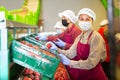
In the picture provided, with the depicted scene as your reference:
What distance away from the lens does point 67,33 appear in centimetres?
197

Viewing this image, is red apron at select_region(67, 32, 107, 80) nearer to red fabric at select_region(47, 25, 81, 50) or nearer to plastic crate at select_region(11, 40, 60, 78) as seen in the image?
red fabric at select_region(47, 25, 81, 50)

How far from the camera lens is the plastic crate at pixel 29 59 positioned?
1067 millimetres

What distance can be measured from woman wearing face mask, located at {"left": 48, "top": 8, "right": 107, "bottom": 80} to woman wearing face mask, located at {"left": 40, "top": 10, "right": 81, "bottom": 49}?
0.21ft

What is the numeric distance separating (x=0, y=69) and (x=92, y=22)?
42.1 inches

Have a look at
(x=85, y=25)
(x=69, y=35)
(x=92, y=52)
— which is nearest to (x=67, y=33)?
(x=69, y=35)

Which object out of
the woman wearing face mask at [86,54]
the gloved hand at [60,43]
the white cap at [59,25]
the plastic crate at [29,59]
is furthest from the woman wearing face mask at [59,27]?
the plastic crate at [29,59]

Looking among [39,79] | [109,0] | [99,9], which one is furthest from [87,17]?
[109,0]

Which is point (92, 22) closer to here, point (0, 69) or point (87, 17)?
point (87, 17)

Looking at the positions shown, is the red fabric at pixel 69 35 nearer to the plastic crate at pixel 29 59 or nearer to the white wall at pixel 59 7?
the white wall at pixel 59 7

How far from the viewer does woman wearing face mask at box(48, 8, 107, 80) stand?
5.68ft

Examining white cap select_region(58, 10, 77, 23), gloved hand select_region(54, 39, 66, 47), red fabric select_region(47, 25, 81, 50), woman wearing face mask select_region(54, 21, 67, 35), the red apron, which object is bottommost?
the red apron

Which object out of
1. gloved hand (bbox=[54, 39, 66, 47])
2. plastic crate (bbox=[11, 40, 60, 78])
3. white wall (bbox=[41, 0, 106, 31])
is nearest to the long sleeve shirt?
gloved hand (bbox=[54, 39, 66, 47])

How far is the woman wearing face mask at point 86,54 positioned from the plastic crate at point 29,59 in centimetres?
64

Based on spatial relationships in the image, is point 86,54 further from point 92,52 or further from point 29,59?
point 29,59
